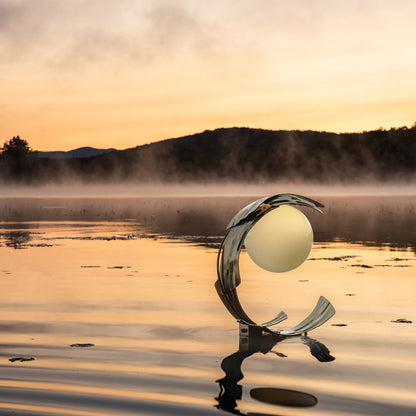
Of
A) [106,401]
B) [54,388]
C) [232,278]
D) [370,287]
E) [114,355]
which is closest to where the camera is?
[106,401]

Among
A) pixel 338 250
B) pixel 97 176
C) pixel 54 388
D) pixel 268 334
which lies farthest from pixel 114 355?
pixel 97 176

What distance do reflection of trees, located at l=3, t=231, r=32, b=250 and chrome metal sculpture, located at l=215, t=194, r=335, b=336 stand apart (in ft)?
41.9

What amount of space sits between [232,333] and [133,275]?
18.6 feet

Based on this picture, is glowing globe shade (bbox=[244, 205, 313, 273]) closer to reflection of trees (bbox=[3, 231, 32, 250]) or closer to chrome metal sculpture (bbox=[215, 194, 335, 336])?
chrome metal sculpture (bbox=[215, 194, 335, 336])

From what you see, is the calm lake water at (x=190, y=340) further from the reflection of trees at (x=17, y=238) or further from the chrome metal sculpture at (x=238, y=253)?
the reflection of trees at (x=17, y=238)

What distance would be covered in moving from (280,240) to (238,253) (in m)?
0.46

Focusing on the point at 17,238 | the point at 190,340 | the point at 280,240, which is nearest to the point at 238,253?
the point at 280,240

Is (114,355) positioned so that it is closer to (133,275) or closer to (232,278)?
(232,278)

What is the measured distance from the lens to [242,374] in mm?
7102

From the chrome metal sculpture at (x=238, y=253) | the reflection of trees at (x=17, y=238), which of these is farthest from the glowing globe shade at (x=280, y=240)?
the reflection of trees at (x=17, y=238)

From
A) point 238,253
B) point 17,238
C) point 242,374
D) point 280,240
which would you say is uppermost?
point 280,240

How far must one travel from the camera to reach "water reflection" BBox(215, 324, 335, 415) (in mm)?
6186

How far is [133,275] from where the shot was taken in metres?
14.5

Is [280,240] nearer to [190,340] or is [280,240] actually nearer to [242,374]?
[190,340]
